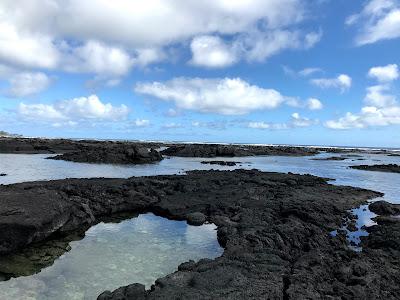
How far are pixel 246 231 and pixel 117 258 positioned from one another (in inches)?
221

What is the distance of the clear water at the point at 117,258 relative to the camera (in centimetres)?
1144

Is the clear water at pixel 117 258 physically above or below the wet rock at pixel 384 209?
below

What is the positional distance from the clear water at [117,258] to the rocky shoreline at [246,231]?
1006 millimetres

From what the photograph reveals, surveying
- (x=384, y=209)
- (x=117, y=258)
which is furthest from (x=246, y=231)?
(x=384, y=209)

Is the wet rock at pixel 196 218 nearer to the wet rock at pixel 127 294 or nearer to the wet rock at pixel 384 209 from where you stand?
the wet rock at pixel 127 294

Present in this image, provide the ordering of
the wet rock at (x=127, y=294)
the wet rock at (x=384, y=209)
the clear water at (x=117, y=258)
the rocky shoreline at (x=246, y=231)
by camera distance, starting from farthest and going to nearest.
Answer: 1. the wet rock at (x=384, y=209)
2. the clear water at (x=117, y=258)
3. the rocky shoreline at (x=246, y=231)
4. the wet rock at (x=127, y=294)

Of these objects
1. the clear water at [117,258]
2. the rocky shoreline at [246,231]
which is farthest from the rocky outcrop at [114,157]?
the clear water at [117,258]

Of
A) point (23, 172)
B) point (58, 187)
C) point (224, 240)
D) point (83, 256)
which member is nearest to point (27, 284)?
point (83, 256)

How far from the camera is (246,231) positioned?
16.7 metres

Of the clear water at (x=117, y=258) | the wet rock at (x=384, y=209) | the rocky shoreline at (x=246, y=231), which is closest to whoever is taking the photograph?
the rocky shoreline at (x=246, y=231)

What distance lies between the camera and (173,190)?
25984 mm

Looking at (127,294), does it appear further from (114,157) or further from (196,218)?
(114,157)

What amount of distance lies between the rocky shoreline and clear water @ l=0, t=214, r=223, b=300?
3.30 ft

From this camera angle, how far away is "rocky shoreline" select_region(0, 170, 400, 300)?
10.5m
